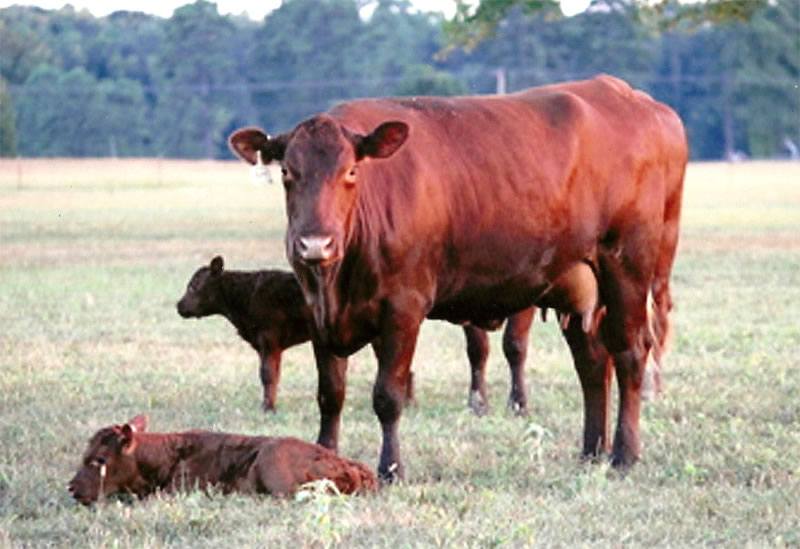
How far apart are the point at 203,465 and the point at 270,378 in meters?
3.61

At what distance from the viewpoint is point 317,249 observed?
8.62 metres

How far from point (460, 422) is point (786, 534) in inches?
154

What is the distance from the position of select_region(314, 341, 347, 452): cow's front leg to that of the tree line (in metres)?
84.6

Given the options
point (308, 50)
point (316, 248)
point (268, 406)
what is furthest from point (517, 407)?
point (308, 50)

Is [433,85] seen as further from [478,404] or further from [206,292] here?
[478,404]

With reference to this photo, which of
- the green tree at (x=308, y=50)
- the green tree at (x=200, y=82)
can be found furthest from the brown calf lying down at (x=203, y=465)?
the green tree at (x=308, y=50)

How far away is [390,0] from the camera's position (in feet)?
418

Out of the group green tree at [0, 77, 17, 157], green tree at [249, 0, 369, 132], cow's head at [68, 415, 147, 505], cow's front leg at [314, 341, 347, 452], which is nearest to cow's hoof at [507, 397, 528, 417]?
cow's front leg at [314, 341, 347, 452]

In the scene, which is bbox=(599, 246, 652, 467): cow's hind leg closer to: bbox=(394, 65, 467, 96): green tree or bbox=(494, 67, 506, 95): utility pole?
bbox=(494, 67, 506, 95): utility pole

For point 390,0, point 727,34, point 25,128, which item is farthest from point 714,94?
point 25,128

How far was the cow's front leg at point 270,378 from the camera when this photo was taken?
12.4 metres

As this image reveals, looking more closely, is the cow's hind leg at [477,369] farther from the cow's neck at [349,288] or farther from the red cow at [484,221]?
the cow's neck at [349,288]

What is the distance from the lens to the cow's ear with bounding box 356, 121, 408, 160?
8945 millimetres

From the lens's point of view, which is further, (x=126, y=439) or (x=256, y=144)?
(x=256, y=144)
